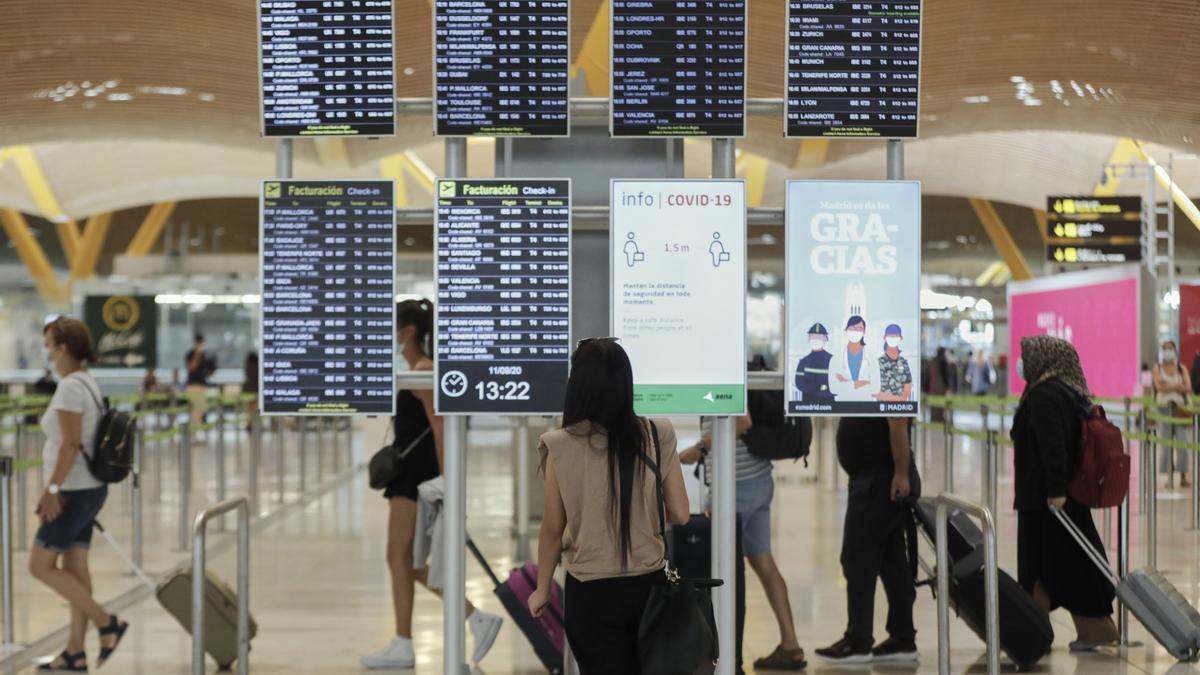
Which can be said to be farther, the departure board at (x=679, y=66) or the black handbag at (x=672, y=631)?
Result: the departure board at (x=679, y=66)

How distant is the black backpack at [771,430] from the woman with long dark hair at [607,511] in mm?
2506

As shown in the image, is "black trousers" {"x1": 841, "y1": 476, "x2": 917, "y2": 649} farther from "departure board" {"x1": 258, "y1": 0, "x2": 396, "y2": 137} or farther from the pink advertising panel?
the pink advertising panel

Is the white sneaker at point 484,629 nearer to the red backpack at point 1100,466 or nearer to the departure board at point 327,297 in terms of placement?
the departure board at point 327,297

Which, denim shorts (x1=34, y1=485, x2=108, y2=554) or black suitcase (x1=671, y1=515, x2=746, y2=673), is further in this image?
denim shorts (x1=34, y1=485, x2=108, y2=554)

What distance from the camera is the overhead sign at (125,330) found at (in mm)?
22172

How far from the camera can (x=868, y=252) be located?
5.02 m

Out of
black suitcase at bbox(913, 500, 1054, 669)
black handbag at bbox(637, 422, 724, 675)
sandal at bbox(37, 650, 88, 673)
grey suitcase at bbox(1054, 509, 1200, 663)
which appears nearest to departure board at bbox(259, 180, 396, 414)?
black handbag at bbox(637, 422, 724, 675)

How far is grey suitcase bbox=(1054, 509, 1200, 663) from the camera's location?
20.0 ft

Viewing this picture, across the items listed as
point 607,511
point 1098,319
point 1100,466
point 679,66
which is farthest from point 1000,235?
point 607,511

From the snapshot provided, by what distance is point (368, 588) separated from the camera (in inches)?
350

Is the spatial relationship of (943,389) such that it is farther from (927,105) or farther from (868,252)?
(868,252)

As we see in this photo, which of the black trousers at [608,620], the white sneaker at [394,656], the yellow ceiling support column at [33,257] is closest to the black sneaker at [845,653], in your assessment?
the white sneaker at [394,656]

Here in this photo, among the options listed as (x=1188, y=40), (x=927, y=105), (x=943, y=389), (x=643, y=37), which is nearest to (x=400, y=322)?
(x=643, y=37)

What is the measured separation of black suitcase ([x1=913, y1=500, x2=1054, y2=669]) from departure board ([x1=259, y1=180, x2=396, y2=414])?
9.23ft
